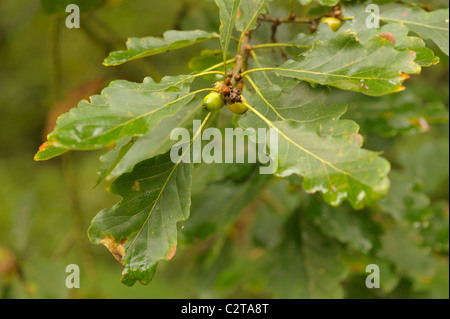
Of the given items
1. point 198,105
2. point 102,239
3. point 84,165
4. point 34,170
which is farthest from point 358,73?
point 34,170

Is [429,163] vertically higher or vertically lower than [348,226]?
higher

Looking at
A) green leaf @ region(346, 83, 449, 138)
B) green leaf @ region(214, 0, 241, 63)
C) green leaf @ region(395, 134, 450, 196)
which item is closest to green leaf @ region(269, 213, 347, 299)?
green leaf @ region(346, 83, 449, 138)

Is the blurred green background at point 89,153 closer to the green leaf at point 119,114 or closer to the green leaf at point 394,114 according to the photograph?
the green leaf at point 394,114

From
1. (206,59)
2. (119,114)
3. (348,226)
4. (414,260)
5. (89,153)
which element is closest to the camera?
(119,114)

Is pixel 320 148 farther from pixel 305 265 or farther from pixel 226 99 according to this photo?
pixel 305 265

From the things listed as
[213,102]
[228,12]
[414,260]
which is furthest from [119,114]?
[414,260]

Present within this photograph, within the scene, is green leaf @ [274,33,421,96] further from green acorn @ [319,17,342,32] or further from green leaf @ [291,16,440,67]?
green acorn @ [319,17,342,32]
